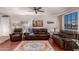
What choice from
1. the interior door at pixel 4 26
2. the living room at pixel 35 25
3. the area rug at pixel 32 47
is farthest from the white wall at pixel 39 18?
the area rug at pixel 32 47

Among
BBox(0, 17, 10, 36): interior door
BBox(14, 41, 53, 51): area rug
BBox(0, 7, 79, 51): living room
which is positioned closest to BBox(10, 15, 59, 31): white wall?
BBox(0, 7, 79, 51): living room

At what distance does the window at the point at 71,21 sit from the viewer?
5.69ft

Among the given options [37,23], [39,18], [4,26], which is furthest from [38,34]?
[4,26]

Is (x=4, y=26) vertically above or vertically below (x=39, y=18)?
below

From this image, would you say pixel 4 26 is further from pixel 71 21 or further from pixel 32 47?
pixel 71 21

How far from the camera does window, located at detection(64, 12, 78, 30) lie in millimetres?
1734

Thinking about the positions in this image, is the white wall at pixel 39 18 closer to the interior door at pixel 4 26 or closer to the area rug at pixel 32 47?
the interior door at pixel 4 26

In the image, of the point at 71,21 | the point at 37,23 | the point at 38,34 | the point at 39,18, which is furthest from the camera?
the point at 38,34

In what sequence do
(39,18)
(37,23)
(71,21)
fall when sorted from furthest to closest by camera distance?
(37,23) < (39,18) < (71,21)

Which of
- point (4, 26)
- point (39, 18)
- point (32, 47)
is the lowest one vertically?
point (32, 47)

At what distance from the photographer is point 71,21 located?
5.90 ft

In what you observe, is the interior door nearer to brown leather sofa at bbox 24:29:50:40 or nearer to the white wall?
the white wall
